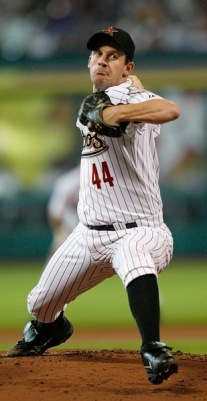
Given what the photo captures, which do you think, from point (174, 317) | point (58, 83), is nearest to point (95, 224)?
point (174, 317)

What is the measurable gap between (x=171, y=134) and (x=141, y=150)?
667cm

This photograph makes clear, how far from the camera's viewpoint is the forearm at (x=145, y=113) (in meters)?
3.05

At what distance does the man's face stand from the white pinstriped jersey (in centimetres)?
13

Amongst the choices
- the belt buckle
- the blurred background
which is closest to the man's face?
the belt buckle

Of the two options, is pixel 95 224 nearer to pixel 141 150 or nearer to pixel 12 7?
pixel 141 150

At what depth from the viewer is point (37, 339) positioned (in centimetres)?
400

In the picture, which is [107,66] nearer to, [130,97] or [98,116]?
[130,97]

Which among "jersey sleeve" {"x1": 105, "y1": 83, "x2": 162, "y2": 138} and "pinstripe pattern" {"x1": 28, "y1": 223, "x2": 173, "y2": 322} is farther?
"jersey sleeve" {"x1": 105, "y1": 83, "x2": 162, "y2": 138}

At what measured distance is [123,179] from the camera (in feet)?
11.3

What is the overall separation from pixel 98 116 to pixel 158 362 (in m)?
1.10

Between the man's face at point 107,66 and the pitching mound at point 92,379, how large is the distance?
57.4 inches

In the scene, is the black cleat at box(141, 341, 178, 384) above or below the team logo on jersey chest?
below

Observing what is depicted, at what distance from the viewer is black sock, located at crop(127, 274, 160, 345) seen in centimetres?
307

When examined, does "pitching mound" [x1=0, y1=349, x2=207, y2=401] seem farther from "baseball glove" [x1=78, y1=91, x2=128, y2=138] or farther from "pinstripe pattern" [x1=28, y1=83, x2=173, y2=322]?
"baseball glove" [x1=78, y1=91, x2=128, y2=138]
